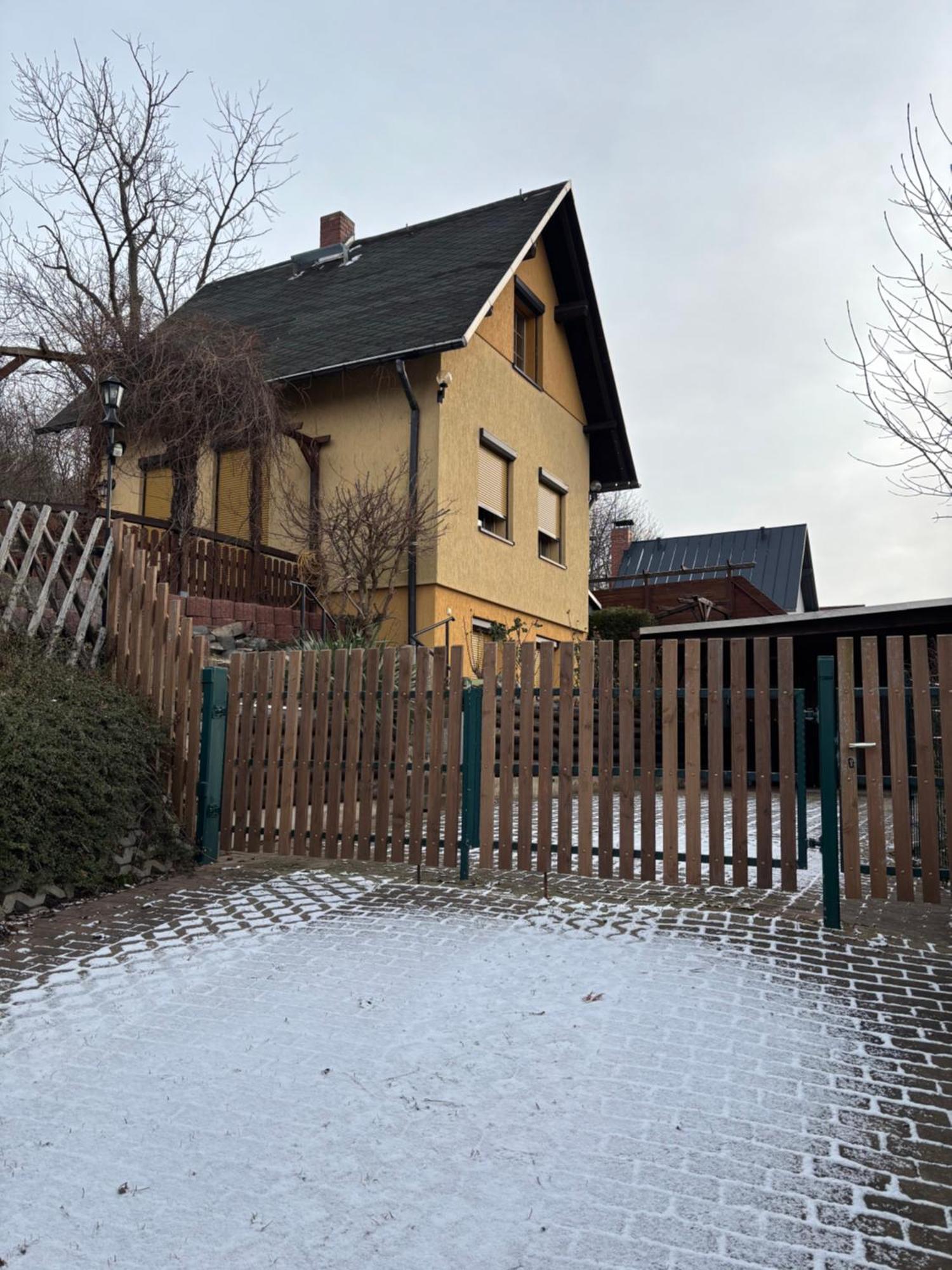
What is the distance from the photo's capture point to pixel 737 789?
5.43 m

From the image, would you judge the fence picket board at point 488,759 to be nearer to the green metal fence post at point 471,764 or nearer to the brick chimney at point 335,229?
the green metal fence post at point 471,764

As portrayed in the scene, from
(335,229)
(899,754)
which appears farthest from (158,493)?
(899,754)

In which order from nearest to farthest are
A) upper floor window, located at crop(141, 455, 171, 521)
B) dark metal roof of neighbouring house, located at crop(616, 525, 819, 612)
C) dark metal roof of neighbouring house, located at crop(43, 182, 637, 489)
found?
dark metal roof of neighbouring house, located at crop(43, 182, 637, 489) → upper floor window, located at crop(141, 455, 171, 521) → dark metal roof of neighbouring house, located at crop(616, 525, 819, 612)

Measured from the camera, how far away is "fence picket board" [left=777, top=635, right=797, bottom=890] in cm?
513

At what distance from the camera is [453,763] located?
20.2 feet

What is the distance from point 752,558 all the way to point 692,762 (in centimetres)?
2736

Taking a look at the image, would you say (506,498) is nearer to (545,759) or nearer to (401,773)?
(401,773)

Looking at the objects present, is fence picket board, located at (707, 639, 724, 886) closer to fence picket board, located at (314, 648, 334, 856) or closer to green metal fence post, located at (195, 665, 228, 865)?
fence picket board, located at (314, 648, 334, 856)

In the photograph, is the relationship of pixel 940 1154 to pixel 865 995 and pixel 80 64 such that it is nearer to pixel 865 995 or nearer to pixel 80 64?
pixel 865 995

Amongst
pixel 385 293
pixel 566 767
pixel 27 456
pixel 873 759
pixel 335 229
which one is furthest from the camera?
pixel 27 456

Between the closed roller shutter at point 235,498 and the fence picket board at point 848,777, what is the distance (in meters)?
10.0

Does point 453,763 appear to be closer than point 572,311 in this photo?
Yes

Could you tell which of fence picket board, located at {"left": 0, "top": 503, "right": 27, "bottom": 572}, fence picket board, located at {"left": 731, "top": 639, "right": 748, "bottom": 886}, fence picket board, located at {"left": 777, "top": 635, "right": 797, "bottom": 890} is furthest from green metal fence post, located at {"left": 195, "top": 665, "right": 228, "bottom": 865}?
fence picket board, located at {"left": 777, "top": 635, "right": 797, "bottom": 890}

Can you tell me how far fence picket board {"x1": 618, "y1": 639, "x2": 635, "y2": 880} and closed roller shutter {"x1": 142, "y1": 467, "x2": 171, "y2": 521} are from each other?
11200mm
